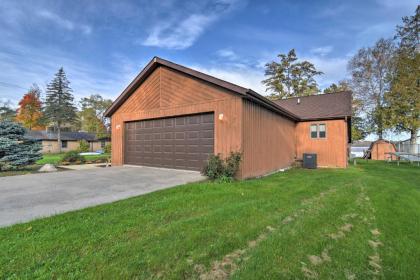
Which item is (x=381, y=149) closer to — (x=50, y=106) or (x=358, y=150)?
(x=358, y=150)

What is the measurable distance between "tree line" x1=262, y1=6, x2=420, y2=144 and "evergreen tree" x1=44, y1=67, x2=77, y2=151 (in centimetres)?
3704

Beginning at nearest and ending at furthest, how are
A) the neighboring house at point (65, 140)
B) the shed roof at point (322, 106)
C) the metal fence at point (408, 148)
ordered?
the shed roof at point (322, 106)
the metal fence at point (408, 148)
the neighboring house at point (65, 140)

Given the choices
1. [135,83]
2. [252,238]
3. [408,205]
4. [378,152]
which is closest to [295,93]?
[378,152]

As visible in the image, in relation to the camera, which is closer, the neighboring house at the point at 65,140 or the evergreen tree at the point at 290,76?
the evergreen tree at the point at 290,76

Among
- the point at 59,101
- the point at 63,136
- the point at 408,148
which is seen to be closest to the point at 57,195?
the point at 408,148

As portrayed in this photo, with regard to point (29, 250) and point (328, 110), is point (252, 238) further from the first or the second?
point (328, 110)

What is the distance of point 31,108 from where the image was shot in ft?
118

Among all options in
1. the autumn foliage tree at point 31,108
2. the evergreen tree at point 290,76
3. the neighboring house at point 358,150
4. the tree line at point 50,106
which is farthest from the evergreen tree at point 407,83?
the autumn foliage tree at point 31,108

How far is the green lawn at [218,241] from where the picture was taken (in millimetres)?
2242

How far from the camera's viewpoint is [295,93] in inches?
1177

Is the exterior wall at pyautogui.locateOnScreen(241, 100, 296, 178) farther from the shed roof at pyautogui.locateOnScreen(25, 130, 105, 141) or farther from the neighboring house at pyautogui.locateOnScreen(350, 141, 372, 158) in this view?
the shed roof at pyautogui.locateOnScreen(25, 130, 105, 141)

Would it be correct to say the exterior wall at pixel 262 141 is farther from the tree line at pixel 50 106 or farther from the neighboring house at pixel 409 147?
the tree line at pixel 50 106

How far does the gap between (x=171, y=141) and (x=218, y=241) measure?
704cm

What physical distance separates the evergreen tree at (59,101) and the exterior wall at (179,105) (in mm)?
29286
